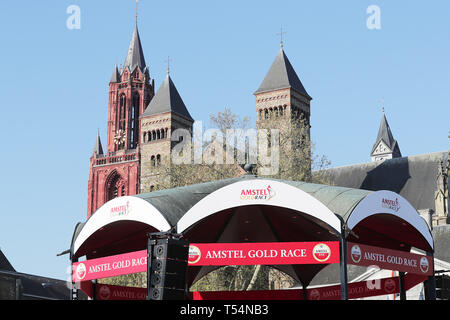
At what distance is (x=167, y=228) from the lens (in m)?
16.1

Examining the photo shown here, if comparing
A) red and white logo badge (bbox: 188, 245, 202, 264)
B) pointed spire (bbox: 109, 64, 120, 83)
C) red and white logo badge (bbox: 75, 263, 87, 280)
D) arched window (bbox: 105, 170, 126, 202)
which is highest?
pointed spire (bbox: 109, 64, 120, 83)

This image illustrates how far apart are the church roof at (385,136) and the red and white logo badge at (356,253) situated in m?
100

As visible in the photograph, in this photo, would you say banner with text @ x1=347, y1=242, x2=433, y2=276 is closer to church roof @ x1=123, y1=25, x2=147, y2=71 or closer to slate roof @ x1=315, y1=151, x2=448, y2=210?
slate roof @ x1=315, y1=151, x2=448, y2=210

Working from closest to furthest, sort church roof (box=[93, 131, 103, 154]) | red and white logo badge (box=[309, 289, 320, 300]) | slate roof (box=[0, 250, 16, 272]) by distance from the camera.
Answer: red and white logo badge (box=[309, 289, 320, 300])
slate roof (box=[0, 250, 16, 272])
church roof (box=[93, 131, 103, 154])

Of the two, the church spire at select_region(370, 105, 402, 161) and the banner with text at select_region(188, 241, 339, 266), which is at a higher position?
the church spire at select_region(370, 105, 402, 161)

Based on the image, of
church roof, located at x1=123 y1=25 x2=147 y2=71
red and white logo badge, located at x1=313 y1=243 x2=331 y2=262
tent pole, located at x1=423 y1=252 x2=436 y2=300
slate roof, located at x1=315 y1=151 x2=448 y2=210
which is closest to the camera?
red and white logo badge, located at x1=313 y1=243 x2=331 y2=262

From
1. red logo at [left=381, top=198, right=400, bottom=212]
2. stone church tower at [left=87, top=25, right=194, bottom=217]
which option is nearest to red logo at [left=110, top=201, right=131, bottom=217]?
red logo at [left=381, top=198, right=400, bottom=212]

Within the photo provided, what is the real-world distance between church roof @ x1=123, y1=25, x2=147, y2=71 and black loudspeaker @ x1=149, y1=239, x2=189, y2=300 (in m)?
93.5

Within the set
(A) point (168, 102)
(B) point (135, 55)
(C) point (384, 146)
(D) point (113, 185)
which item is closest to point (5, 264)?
(A) point (168, 102)

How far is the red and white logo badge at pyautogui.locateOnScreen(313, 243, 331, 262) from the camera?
51.9 feet

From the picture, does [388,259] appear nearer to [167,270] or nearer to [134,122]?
[167,270]
